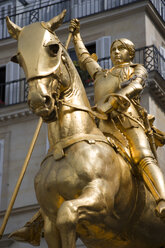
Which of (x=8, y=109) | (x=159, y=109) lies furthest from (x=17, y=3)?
(x=159, y=109)

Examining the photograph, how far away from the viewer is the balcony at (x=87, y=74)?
20.2 meters

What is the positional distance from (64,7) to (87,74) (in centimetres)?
429

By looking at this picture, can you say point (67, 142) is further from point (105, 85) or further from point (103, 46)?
point (103, 46)

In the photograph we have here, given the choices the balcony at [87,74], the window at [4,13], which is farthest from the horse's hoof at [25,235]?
the window at [4,13]

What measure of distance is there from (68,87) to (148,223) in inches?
63.9

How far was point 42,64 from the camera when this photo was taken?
6.46 meters

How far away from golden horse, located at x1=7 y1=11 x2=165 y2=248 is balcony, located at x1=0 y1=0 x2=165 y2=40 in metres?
15.6

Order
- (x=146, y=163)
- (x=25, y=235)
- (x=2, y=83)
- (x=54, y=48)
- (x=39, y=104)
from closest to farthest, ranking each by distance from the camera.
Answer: (x=39, y=104)
(x=54, y=48)
(x=146, y=163)
(x=25, y=235)
(x=2, y=83)

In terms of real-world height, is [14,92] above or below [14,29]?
above

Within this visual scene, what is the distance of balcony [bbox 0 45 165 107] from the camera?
20250 mm

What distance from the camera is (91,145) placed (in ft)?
21.7

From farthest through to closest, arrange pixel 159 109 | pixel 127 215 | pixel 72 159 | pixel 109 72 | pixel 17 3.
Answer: pixel 17 3
pixel 159 109
pixel 109 72
pixel 127 215
pixel 72 159

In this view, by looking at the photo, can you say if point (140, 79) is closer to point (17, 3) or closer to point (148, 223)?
point (148, 223)

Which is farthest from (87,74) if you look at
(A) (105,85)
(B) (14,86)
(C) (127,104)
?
(C) (127,104)
